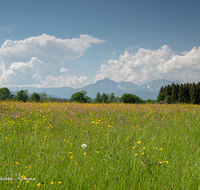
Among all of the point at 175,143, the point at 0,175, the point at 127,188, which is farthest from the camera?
the point at 175,143

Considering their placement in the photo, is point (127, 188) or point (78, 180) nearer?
point (127, 188)

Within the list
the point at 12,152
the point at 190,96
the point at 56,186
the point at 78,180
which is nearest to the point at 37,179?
the point at 56,186

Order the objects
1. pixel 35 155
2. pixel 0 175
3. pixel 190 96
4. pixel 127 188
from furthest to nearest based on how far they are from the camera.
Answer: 1. pixel 190 96
2. pixel 35 155
3. pixel 0 175
4. pixel 127 188

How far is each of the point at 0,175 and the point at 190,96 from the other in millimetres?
71427

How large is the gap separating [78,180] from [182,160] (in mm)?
2325

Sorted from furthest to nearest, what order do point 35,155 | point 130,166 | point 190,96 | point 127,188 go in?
1. point 190,96
2. point 35,155
3. point 130,166
4. point 127,188

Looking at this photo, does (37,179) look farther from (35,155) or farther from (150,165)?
(150,165)

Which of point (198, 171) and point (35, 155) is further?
point (35, 155)

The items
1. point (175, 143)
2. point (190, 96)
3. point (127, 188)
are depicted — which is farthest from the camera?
point (190, 96)

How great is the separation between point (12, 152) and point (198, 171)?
398 cm

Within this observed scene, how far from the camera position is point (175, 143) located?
13.6ft

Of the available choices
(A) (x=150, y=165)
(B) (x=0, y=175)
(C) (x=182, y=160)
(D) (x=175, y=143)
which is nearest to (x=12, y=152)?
(B) (x=0, y=175)

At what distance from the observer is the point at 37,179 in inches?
85.4

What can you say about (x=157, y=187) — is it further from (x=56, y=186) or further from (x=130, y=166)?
(x=56, y=186)
